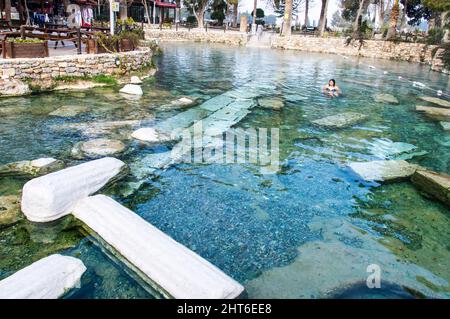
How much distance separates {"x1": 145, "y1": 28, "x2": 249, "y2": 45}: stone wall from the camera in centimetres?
4253

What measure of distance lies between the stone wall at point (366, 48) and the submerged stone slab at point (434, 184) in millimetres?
28985

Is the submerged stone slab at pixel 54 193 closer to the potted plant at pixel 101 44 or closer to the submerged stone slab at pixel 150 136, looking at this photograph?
the submerged stone slab at pixel 150 136

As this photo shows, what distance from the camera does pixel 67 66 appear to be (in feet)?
41.6

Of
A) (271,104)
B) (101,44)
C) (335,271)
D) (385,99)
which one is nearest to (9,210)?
(335,271)

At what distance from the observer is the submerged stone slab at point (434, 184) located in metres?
6.19

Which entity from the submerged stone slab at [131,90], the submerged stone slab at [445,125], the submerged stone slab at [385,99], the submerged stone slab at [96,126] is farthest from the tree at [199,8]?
the submerged stone slab at [96,126]

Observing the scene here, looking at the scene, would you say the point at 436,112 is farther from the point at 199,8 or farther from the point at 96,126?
the point at 199,8

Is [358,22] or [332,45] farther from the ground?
[358,22]

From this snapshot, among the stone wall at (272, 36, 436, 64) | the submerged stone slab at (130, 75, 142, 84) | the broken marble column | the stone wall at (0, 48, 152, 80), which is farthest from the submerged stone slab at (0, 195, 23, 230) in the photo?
the stone wall at (272, 36, 436, 64)

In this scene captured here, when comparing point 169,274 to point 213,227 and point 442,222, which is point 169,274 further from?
point 442,222

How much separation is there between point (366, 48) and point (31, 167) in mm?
37176

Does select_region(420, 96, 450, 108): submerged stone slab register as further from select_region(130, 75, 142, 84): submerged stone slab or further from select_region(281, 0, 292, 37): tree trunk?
select_region(281, 0, 292, 37): tree trunk

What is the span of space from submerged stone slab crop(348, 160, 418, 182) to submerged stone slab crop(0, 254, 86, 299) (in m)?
5.59

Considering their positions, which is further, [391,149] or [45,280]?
[391,149]
